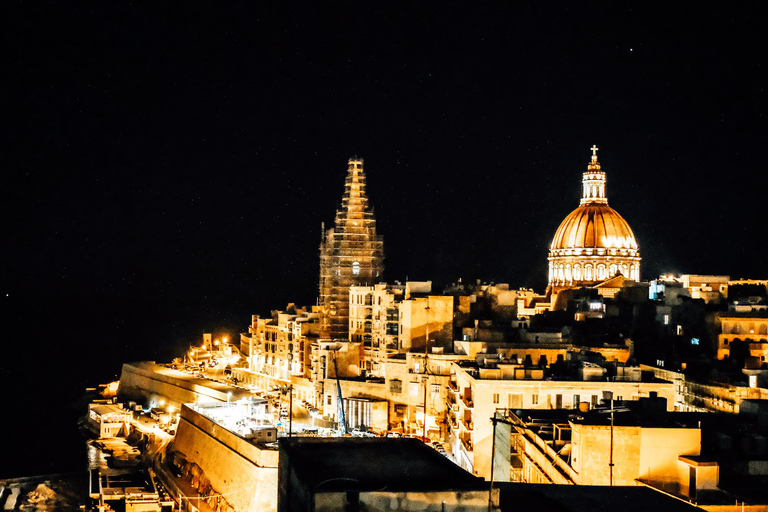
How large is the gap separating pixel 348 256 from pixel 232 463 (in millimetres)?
25430

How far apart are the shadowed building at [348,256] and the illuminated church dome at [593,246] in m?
25.3

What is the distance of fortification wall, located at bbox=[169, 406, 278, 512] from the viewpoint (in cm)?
2902

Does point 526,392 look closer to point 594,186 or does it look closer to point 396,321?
point 396,321

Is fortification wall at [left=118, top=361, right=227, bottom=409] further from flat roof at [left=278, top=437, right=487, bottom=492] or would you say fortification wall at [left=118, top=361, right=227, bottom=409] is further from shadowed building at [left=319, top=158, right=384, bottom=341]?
flat roof at [left=278, top=437, right=487, bottom=492]

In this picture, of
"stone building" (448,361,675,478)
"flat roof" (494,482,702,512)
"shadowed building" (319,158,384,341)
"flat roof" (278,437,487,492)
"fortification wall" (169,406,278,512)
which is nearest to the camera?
"flat roof" (278,437,487,492)

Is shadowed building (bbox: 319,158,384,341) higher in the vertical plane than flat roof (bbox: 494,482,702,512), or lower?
higher

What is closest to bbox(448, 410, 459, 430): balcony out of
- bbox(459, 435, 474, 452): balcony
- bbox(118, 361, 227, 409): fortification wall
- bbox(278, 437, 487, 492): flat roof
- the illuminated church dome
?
bbox(459, 435, 474, 452): balcony

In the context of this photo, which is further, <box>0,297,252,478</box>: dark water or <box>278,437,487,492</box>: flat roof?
<box>0,297,252,478</box>: dark water

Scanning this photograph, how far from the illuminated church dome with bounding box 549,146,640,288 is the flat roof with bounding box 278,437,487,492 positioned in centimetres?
6604

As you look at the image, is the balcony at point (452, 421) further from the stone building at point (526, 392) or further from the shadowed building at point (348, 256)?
the shadowed building at point (348, 256)

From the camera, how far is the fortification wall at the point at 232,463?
95.2ft

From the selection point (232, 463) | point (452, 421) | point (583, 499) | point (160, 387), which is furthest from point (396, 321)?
A: point (583, 499)

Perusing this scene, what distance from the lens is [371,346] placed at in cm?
4925

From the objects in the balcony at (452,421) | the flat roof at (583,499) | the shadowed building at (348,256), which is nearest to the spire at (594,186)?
the shadowed building at (348,256)
